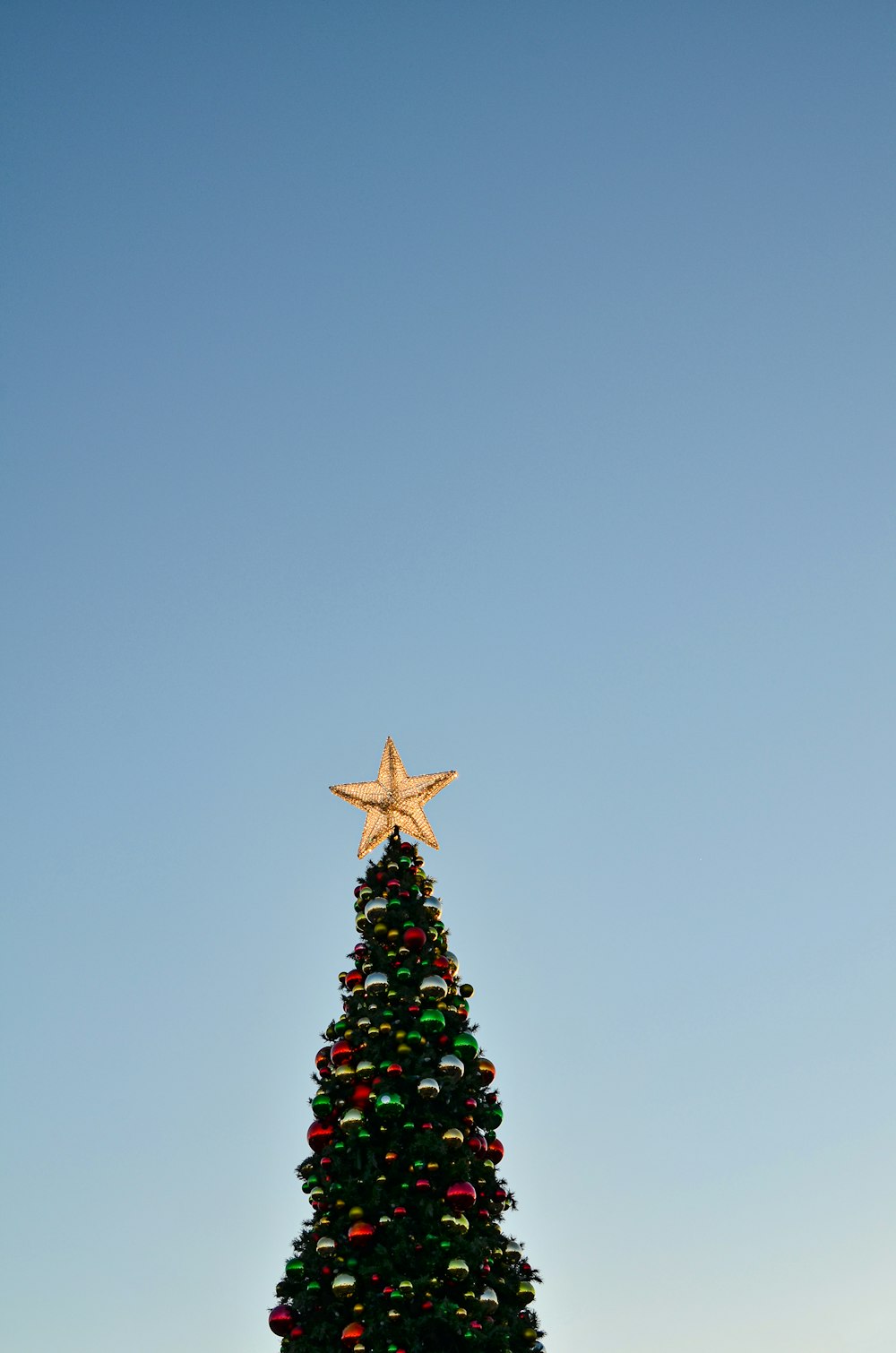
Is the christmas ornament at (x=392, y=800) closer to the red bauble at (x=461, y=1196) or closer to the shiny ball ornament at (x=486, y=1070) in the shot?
the shiny ball ornament at (x=486, y=1070)

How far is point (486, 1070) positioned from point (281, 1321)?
376 centimetres

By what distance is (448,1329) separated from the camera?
11734 mm

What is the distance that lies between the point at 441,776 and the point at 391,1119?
17.9ft

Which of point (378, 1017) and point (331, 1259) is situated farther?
point (378, 1017)

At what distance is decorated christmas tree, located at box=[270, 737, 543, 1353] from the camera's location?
39.0 feet

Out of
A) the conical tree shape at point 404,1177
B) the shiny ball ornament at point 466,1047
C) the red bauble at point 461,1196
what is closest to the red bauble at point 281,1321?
the conical tree shape at point 404,1177

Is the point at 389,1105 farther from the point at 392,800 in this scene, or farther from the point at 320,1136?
the point at 392,800

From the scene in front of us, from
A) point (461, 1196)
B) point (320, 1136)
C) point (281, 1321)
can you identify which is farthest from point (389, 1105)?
point (281, 1321)

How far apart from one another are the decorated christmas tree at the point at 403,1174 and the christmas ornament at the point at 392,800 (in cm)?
107

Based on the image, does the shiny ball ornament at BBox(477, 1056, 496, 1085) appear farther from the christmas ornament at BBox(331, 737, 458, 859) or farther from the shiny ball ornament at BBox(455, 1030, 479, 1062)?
the christmas ornament at BBox(331, 737, 458, 859)

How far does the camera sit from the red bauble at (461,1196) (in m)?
12.4

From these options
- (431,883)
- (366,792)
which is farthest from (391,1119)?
(366,792)

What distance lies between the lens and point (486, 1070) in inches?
559

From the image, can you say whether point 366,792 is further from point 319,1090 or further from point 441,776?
point 319,1090
